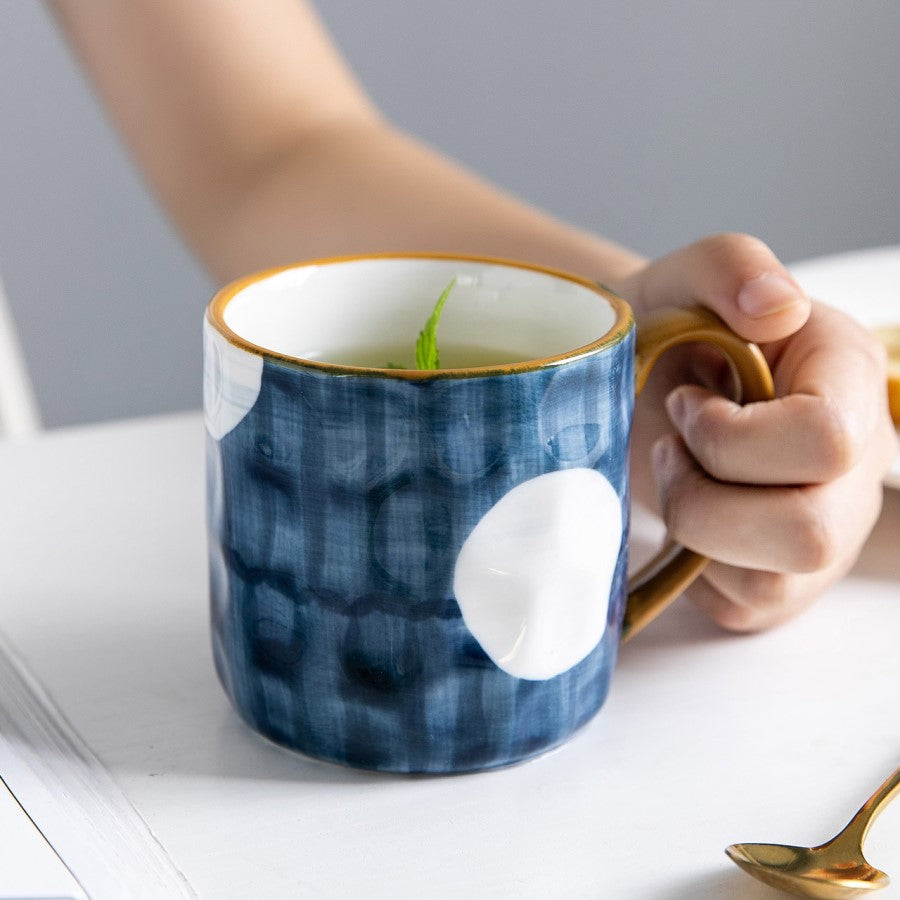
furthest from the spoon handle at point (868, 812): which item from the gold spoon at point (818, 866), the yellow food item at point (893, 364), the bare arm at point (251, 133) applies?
the bare arm at point (251, 133)

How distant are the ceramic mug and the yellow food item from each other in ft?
0.81

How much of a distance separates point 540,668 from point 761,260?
0.55 feet

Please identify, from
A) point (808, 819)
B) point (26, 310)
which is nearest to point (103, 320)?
point (26, 310)

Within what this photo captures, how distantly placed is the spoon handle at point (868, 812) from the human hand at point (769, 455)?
0.28ft

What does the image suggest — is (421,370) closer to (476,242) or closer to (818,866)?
(818,866)

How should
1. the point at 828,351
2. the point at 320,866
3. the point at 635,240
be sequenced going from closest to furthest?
the point at 320,866, the point at 828,351, the point at 635,240

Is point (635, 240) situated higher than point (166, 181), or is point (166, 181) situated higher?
point (166, 181)

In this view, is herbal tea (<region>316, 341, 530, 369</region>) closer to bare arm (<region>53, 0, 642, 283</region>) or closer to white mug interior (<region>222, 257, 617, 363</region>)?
white mug interior (<region>222, 257, 617, 363</region>)

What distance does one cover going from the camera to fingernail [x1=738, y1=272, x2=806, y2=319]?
43 cm

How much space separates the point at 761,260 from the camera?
0.44 metres

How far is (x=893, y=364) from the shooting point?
0.65 meters

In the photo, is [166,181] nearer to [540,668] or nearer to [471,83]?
[540,668]

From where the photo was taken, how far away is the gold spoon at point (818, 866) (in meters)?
0.33

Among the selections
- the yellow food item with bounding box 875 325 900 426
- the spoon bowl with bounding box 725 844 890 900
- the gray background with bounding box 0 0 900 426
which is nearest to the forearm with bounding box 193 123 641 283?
the yellow food item with bounding box 875 325 900 426
